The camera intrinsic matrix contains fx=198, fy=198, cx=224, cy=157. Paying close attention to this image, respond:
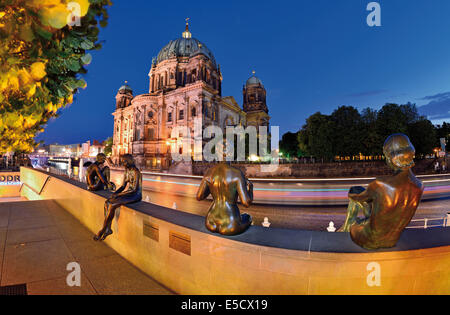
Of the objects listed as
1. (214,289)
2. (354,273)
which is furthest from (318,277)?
(214,289)

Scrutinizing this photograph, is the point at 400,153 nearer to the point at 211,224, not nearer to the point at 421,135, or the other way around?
the point at 211,224

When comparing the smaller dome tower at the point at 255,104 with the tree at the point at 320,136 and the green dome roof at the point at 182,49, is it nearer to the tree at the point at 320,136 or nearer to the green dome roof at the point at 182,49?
the green dome roof at the point at 182,49

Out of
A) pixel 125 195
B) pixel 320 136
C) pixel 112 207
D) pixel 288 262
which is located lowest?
pixel 288 262

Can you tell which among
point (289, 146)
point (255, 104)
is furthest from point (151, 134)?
point (289, 146)

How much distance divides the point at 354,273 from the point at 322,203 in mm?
11952

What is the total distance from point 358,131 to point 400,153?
38.8 metres

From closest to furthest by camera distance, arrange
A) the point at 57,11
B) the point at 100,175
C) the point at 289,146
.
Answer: the point at 57,11 < the point at 100,175 < the point at 289,146

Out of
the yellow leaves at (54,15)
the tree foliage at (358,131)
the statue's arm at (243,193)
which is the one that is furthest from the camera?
the tree foliage at (358,131)

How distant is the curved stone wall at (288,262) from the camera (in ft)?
6.96

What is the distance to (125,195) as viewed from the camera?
4.16 meters

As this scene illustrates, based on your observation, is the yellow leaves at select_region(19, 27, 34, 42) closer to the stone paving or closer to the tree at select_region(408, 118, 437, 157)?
the stone paving

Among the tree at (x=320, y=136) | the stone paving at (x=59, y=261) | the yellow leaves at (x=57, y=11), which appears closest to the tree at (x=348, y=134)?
the tree at (x=320, y=136)

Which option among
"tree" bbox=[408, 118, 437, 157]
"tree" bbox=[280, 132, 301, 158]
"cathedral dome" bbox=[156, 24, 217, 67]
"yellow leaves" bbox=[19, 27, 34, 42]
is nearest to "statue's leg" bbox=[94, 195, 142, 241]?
"yellow leaves" bbox=[19, 27, 34, 42]

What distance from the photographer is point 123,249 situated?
4.11 metres
